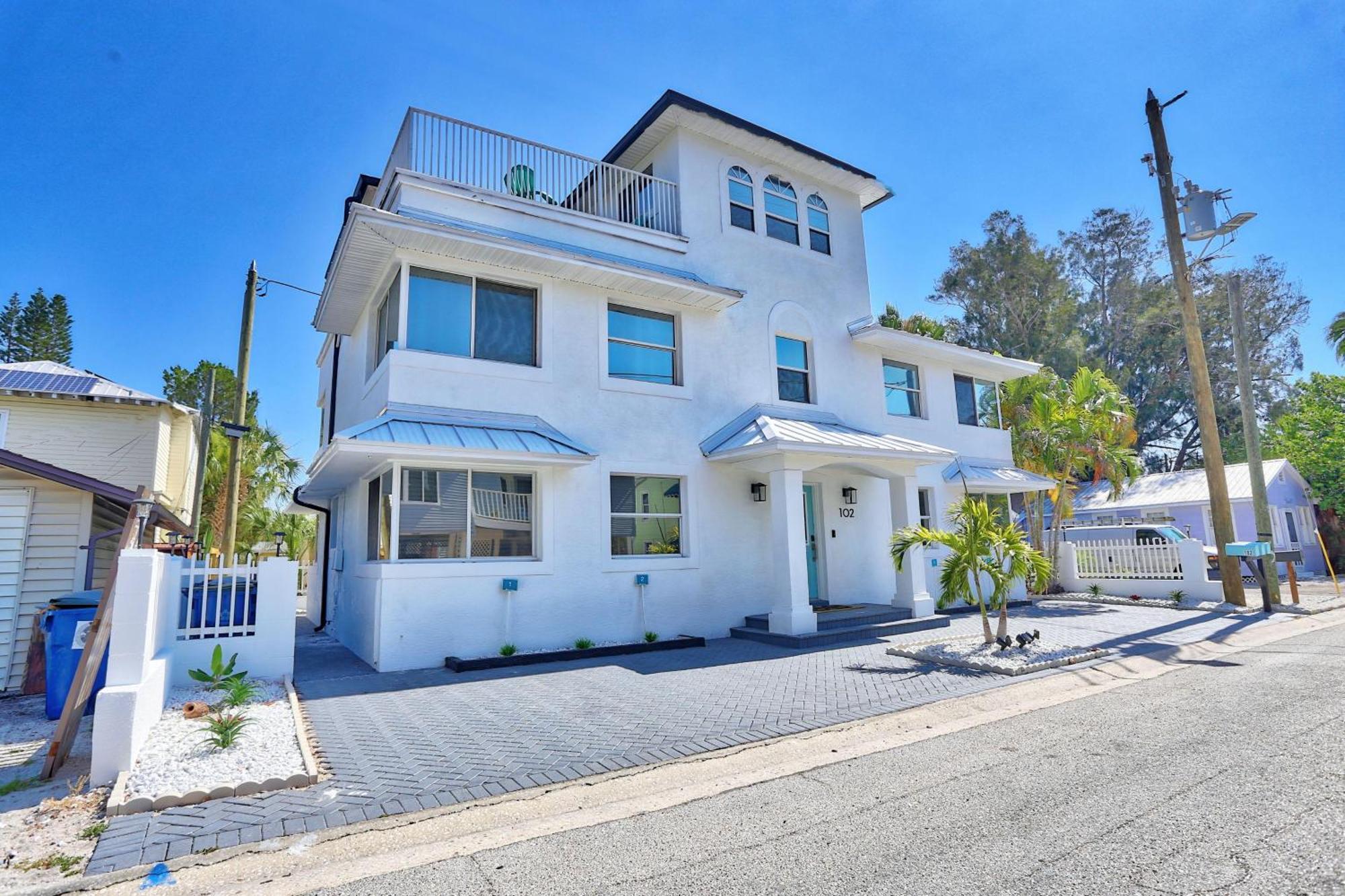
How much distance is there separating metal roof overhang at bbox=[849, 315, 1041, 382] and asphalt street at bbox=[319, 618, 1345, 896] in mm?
10211

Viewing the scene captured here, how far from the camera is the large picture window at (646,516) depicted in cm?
1131

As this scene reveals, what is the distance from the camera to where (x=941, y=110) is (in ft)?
43.5

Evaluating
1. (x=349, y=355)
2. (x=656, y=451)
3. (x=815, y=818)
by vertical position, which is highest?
(x=349, y=355)

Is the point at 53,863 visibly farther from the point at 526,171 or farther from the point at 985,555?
the point at 526,171

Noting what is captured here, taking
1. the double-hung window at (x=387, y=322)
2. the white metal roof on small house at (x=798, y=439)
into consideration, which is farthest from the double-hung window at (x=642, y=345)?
the double-hung window at (x=387, y=322)

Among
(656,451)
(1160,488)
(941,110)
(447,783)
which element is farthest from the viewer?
(1160,488)

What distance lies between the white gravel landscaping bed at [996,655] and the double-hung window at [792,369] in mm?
5630

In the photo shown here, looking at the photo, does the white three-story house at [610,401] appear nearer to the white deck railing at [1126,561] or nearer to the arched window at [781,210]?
the arched window at [781,210]

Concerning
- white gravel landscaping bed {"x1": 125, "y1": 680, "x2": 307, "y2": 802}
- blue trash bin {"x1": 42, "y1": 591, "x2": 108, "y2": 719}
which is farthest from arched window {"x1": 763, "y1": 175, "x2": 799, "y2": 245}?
blue trash bin {"x1": 42, "y1": 591, "x2": 108, "y2": 719}

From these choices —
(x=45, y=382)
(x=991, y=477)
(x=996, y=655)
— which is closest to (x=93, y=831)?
(x=996, y=655)

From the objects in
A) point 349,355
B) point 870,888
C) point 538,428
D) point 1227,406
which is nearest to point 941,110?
point 538,428

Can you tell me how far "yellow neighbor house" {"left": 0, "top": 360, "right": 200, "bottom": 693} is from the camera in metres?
9.41

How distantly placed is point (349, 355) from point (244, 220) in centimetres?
384

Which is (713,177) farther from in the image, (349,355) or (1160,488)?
(1160,488)
